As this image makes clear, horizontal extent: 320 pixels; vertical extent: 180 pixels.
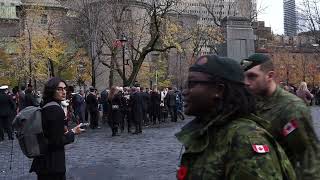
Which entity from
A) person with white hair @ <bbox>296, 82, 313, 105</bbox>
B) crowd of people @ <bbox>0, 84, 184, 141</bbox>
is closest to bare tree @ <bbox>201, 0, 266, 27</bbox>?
crowd of people @ <bbox>0, 84, 184, 141</bbox>

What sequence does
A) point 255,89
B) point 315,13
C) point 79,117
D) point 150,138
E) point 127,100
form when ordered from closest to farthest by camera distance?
point 255,89, point 150,138, point 127,100, point 79,117, point 315,13

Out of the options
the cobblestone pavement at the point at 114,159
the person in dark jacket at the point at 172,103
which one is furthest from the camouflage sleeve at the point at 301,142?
the person in dark jacket at the point at 172,103

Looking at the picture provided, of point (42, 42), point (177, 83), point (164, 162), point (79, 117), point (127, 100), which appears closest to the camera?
point (164, 162)

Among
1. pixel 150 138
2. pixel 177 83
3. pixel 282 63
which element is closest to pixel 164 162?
pixel 150 138

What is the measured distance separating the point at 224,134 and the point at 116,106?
17.1 metres

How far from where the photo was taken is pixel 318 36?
171 ft

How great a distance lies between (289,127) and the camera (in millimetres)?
3729

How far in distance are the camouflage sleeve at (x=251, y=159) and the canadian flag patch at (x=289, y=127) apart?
148cm

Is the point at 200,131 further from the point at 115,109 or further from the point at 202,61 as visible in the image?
the point at 115,109

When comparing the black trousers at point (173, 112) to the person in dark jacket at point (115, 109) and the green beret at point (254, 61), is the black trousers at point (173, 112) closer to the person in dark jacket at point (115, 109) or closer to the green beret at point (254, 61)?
the person in dark jacket at point (115, 109)

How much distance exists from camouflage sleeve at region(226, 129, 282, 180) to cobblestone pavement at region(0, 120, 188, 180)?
7690mm

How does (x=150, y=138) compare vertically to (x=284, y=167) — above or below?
below

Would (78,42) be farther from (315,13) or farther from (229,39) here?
(229,39)

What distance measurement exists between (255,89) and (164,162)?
8.15 metres
